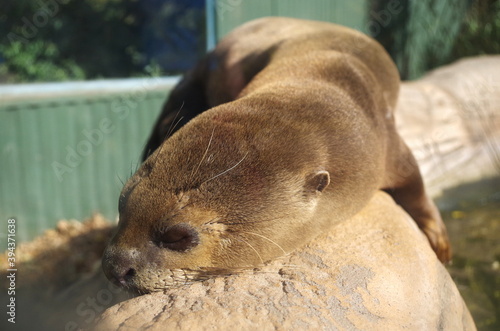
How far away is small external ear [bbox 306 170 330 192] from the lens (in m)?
2.25

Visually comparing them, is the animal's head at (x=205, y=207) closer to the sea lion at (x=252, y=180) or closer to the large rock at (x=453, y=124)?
the sea lion at (x=252, y=180)

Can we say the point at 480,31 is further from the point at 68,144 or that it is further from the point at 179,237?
the point at 179,237

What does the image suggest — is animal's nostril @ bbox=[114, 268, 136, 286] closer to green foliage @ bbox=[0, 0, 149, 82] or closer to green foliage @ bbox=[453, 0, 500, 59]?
green foliage @ bbox=[0, 0, 149, 82]

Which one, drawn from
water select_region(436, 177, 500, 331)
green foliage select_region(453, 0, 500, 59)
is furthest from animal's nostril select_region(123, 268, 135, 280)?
green foliage select_region(453, 0, 500, 59)

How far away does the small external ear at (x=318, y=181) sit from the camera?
2.25m

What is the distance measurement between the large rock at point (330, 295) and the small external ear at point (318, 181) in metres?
0.30

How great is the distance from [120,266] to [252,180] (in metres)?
0.57

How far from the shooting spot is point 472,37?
10.0 m

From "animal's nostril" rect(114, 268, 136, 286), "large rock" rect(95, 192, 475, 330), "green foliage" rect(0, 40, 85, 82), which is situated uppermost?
"animal's nostril" rect(114, 268, 136, 286)

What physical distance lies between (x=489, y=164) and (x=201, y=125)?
5010 millimetres

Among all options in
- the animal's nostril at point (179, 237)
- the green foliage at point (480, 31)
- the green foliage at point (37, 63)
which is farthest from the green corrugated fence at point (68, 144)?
Answer: the green foliage at point (480, 31)

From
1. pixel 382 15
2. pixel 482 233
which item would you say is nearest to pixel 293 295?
pixel 482 233

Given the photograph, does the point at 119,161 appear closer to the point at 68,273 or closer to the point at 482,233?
the point at 68,273

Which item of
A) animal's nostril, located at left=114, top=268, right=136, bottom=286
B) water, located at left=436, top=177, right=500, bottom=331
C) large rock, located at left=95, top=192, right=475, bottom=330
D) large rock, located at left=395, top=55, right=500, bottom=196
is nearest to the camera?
large rock, located at left=95, top=192, right=475, bottom=330
